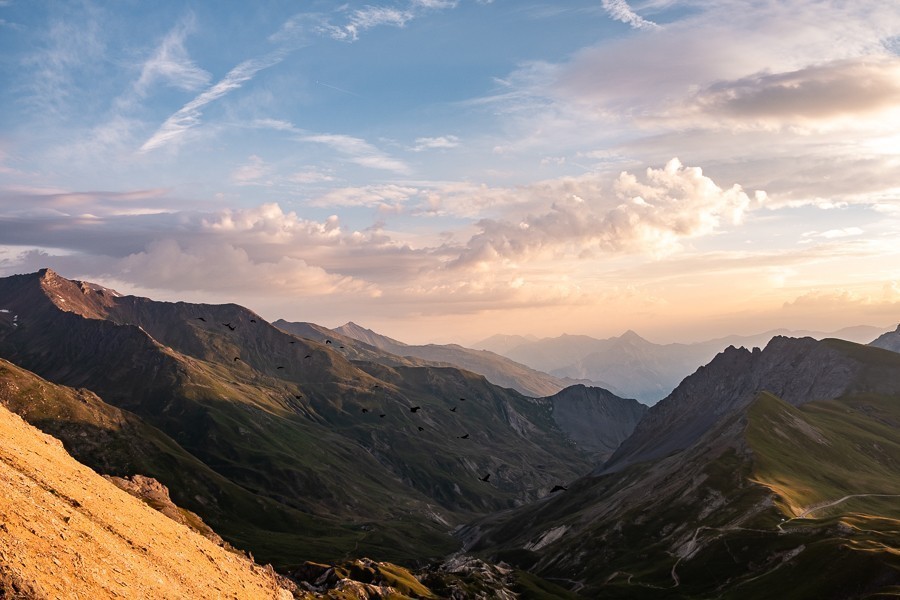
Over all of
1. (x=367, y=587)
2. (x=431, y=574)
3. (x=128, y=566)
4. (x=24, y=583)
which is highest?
(x=24, y=583)

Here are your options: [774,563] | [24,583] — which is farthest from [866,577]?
[24,583]

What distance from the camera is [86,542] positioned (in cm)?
6159

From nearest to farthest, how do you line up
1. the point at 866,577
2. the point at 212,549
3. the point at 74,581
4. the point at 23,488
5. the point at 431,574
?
the point at 74,581 → the point at 23,488 → the point at 212,549 → the point at 866,577 → the point at 431,574

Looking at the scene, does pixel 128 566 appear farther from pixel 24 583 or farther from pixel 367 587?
pixel 367 587

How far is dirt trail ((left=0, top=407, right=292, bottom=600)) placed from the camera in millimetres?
53094

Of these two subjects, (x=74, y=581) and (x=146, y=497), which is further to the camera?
(x=146, y=497)

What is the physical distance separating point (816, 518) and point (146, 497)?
170373mm

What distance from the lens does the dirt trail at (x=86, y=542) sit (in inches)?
2090

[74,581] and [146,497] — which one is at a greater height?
[74,581]

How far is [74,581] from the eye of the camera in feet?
176

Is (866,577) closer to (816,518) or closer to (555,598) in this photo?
(816,518)

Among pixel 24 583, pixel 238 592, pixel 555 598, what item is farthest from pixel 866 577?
pixel 24 583

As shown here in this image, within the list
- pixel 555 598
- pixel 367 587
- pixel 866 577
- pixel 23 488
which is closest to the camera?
pixel 23 488

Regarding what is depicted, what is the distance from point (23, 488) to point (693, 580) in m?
166
